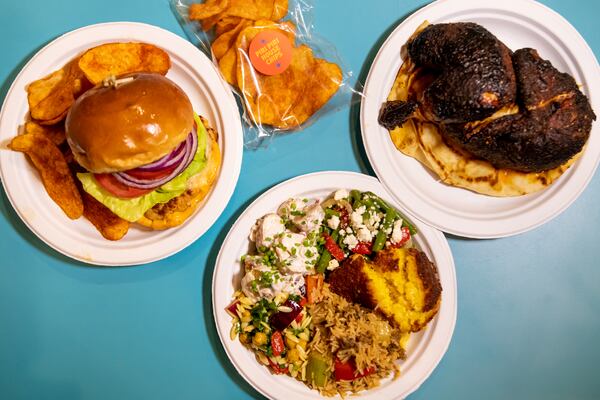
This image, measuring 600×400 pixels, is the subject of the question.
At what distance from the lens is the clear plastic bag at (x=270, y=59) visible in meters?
2.46

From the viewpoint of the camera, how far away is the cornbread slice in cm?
240

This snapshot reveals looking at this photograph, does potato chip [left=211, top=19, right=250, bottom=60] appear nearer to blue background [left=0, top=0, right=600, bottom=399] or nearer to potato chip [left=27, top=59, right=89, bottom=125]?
blue background [left=0, top=0, right=600, bottom=399]

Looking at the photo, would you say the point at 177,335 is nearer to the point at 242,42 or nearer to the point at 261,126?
the point at 261,126

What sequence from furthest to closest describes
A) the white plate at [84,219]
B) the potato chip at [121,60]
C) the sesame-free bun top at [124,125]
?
the white plate at [84,219]
the potato chip at [121,60]
the sesame-free bun top at [124,125]

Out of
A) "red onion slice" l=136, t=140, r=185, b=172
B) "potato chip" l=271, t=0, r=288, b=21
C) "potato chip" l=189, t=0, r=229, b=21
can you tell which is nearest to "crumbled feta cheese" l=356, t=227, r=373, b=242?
"red onion slice" l=136, t=140, r=185, b=172

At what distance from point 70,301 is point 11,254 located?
422 millimetres

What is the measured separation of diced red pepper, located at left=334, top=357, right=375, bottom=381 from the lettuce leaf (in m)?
1.18

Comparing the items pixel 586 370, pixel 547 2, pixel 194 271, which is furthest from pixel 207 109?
pixel 586 370

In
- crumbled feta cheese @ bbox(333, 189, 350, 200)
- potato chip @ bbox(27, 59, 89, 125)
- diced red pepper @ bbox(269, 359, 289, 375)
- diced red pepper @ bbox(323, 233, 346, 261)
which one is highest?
potato chip @ bbox(27, 59, 89, 125)

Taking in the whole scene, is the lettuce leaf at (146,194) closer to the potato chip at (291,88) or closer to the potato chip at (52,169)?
the potato chip at (52,169)

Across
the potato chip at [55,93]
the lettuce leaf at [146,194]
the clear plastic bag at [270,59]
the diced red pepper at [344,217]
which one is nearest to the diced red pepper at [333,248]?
the diced red pepper at [344,217]

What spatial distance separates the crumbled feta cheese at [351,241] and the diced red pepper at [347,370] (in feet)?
1.88

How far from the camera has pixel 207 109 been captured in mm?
2557

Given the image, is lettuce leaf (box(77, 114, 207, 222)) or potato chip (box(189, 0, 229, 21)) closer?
lettuce leaf (box(77, 114, 207, 222))
